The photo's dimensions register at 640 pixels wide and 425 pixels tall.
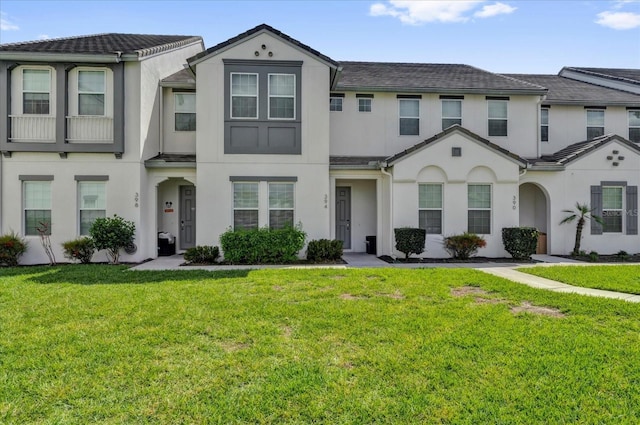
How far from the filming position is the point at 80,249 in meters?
11.4

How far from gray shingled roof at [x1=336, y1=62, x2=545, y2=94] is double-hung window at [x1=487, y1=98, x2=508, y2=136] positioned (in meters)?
0.51

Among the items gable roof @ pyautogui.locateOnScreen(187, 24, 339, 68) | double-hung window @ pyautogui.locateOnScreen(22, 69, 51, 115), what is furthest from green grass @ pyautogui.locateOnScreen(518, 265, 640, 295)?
double-hung window @ pyautogui.locateOnScreen(22, 69, 51, 115)

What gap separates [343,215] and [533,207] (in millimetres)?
7925

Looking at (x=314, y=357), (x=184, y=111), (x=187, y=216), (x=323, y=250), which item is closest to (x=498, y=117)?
(x=323, y=250)

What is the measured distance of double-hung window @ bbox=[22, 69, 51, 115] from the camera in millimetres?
11773

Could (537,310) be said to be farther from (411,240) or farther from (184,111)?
(184,111)

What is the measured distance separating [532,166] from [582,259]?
12.1 feet

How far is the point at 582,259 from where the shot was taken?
41.3 feet

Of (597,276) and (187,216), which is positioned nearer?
(597,276)

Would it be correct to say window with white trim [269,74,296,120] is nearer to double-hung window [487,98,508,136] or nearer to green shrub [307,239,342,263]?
green shrub [307,239,342,263]

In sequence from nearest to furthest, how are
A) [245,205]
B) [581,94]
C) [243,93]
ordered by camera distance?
[243,93]
[245,205]
[581,94]

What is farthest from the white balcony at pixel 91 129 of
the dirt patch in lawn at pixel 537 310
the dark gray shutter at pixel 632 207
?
the dark gray shutter at pixel 632 207

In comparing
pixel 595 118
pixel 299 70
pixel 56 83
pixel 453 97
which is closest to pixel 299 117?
pixel 299 70

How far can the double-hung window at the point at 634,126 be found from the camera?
15.5m
